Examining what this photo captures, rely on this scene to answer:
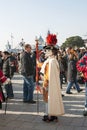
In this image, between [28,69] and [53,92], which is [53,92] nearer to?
[53,92]

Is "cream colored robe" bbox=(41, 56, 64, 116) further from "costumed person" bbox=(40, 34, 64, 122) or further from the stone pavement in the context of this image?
the stone pavement

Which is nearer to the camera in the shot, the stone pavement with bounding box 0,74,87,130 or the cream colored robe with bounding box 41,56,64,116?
the stone pavement with bounding box 0,74,87,130

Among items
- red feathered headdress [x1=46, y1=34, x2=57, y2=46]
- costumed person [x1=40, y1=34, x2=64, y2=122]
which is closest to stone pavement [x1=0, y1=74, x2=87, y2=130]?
costumed person [x1=40, y1=34, x2=64, y2=122]

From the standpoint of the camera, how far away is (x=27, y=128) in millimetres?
7328

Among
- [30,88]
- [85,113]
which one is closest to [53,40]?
[85,113]

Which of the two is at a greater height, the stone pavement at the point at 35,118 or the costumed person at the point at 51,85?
the costumed person at the point at 51,85

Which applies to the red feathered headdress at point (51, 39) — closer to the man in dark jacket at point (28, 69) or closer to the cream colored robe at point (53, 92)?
the cream colored robe at point (53, 92)

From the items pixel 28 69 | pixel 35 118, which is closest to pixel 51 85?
pixel 35 118

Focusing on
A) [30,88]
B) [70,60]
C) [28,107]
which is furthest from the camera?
[70,60]

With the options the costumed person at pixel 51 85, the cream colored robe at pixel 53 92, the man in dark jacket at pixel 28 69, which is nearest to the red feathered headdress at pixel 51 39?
the costumed person at pixel 51 85

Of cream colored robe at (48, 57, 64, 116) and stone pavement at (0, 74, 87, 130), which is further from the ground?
cream colored robe at (48, 57, 64, 116)

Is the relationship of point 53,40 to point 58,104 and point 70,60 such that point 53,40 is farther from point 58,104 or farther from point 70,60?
point 70,60

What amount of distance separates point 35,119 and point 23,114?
2.15 ft

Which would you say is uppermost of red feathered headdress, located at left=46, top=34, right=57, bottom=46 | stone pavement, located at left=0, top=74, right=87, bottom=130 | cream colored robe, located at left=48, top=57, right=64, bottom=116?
red feathered headdress, located at left=46, top=34, right=57, bottom=46
